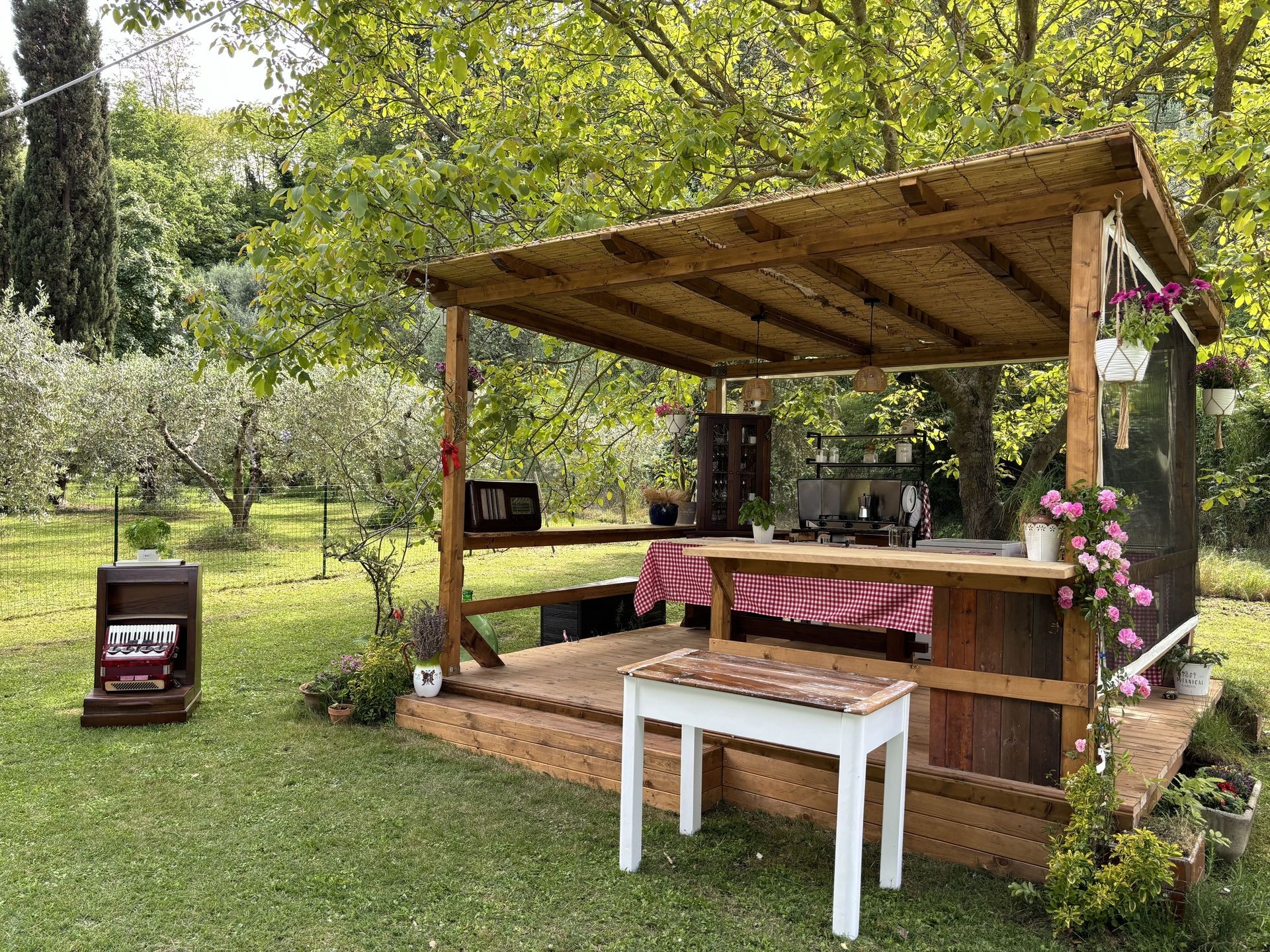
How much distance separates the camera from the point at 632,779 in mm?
3117

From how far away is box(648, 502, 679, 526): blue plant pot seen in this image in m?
7.10

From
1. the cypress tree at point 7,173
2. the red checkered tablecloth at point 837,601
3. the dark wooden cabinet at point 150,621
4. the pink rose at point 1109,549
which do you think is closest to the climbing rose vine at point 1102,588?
the pink rose at point 1109,549

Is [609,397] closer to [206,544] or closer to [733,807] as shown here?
[733,807]

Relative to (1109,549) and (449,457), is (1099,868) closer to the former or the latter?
(1109,549)

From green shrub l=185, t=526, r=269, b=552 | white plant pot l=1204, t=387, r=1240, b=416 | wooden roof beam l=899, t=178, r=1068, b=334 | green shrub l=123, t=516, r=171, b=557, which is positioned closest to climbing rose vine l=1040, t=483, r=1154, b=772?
wooden roof beam l=899, t=178, r=1068, b=334

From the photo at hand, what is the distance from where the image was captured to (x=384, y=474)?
44.8ft

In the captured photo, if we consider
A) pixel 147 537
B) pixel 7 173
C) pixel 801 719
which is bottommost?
pixel 801 719

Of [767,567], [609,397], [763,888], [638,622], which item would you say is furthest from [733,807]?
[609,397]

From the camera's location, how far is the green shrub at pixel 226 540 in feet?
39.1

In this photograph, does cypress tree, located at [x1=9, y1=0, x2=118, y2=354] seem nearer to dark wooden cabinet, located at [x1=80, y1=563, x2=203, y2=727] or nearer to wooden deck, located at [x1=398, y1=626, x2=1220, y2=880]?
dark wooden cabinet, located at [x1=80, y1=563, x2=203, y2=727]

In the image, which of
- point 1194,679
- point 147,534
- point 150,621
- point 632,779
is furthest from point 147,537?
point 1194,679

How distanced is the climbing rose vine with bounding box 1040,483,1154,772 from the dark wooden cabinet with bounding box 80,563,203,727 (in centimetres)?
457

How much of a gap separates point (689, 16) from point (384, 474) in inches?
346

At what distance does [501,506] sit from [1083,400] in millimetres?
3548
